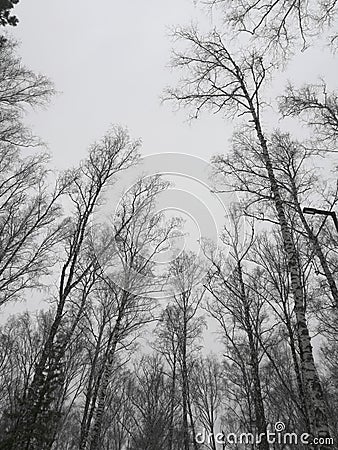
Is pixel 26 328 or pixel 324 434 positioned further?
pixel 26 328

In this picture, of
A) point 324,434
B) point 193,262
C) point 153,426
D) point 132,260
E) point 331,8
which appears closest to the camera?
point 324,434

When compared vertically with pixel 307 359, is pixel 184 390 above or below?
above

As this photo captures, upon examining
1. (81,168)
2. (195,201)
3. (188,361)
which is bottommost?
(188,361)

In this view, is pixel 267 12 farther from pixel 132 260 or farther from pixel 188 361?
pixel 188 361

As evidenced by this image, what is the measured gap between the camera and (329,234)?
12219 mm

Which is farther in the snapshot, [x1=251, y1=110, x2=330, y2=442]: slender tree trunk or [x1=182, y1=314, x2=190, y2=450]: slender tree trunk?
[x1=182, y1=314, x2=190, y2=450]: slender tree trunk

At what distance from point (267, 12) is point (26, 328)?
70.1 ft

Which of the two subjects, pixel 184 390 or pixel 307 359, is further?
pixel 184 390

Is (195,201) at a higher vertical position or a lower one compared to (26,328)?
higher

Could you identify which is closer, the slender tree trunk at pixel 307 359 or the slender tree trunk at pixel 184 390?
the slender tree trunk at pixel 307 359

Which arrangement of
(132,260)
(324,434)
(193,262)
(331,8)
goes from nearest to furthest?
(324,434)
(331,8)
(132,260)
(193,262)

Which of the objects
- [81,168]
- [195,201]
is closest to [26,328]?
[81,168]

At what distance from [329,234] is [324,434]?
8.78m

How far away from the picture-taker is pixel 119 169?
42.9 ft
